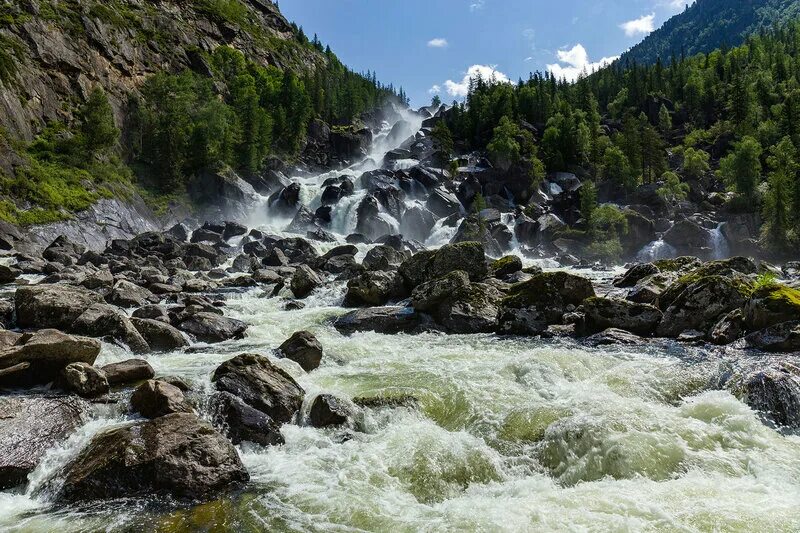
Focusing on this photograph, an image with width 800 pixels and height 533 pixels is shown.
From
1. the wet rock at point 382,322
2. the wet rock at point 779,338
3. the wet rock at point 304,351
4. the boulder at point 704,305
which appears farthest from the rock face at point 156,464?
the boulder at point 704,305

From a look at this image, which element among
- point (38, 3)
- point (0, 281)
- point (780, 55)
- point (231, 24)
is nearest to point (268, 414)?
point (0, 281)

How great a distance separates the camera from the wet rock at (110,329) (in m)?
15.2

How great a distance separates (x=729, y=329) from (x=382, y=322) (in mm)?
12962

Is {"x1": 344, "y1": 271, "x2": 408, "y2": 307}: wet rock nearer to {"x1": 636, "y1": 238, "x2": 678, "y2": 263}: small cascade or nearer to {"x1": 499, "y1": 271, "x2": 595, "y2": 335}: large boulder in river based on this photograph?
{"x1": 499, "y1": 271, "x2": 595, "y2": 335}: large boulder in river

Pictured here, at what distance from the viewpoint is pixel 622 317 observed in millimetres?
18875

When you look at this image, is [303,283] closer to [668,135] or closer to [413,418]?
[413,418]

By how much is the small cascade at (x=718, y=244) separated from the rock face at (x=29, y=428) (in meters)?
74.5

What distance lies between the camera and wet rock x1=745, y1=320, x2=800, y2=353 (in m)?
14.5

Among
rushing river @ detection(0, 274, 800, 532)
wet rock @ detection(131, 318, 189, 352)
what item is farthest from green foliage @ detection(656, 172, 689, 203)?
wet rock @ detection(131, 318, 189, 352)

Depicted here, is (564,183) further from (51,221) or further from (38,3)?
(38,3)

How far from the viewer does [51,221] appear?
48344mm

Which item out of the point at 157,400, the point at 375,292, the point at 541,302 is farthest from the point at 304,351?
the point at 375,292

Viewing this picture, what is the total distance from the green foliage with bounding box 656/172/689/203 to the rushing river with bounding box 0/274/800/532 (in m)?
77.1

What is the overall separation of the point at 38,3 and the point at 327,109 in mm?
70827
